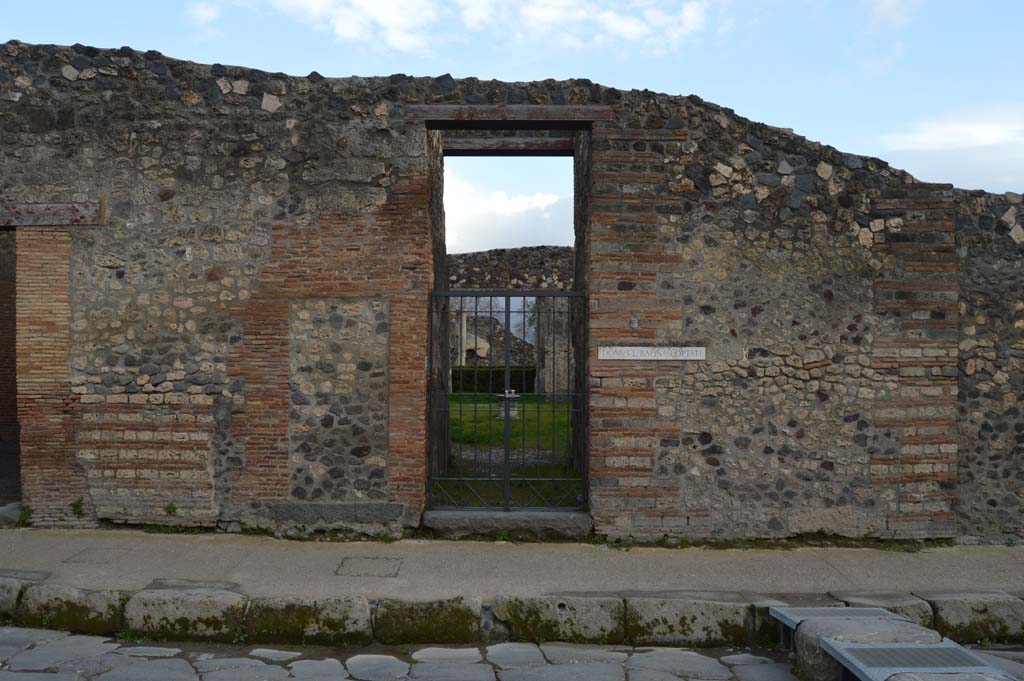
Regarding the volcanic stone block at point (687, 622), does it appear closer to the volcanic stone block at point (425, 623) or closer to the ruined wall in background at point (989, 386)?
the volcanic stone block at point (425, 623)

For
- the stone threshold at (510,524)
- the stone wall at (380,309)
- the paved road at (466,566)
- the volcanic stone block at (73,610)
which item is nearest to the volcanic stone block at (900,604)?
the paved road at (466,566)

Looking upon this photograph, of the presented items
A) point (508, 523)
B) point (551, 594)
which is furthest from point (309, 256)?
point (551, 594)

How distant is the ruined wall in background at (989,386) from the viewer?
7402 mm

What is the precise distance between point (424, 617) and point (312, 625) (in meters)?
Result: 0.73

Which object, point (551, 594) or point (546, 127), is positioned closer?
point (551, 594)

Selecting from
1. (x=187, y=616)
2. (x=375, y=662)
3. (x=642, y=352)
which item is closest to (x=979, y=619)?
(x=642, y=352)

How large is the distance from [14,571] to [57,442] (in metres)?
1.60

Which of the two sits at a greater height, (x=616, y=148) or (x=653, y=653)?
(x=616, y=148)

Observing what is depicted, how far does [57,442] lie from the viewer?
730 centimetres

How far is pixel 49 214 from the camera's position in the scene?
730 cm

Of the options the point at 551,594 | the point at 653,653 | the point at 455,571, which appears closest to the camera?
the point at 653,653

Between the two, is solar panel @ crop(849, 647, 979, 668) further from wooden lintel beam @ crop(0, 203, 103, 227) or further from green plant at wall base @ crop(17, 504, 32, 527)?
wooden lintel beam @ crop(0, 203, 103, 227)

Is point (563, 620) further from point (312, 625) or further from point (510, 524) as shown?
point (510, 524)

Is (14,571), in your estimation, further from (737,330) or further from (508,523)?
(737,330)
